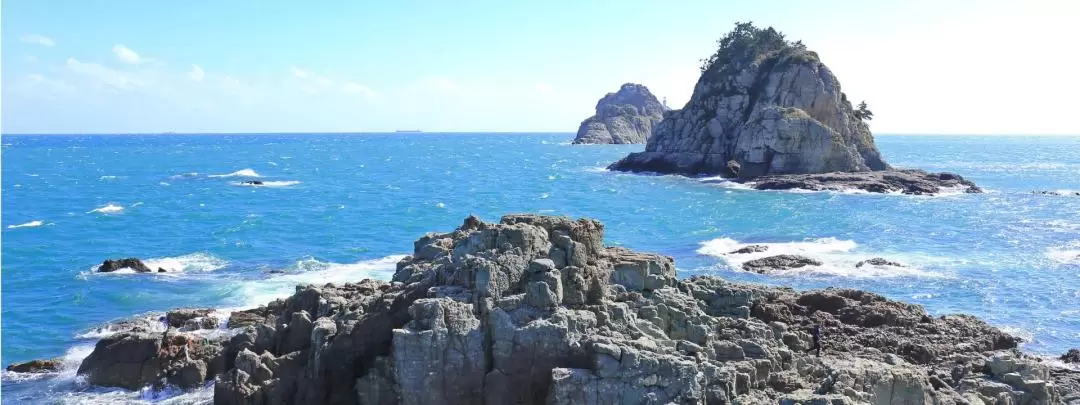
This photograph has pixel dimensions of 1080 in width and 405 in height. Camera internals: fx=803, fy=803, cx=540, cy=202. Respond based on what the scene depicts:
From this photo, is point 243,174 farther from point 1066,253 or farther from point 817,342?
point 817,342

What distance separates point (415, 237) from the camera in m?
49.9

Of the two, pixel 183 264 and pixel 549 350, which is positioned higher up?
pixel 549 350

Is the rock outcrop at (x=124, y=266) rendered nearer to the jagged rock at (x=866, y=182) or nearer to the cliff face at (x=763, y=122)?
the jagged rock at (x=866, y=182)

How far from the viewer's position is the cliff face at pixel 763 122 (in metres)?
82.4

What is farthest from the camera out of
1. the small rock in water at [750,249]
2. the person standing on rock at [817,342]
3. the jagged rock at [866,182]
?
the jagged rock at [866,182]

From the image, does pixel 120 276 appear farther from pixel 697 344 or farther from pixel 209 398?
pixel 697 344

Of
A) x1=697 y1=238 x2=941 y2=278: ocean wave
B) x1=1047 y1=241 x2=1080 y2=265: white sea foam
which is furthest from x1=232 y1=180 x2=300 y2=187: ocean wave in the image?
x1=1047 y1=241 x2=1080 y2=265: white sea foam

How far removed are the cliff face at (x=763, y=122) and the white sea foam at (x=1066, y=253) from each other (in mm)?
36305

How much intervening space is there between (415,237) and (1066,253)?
36876mm

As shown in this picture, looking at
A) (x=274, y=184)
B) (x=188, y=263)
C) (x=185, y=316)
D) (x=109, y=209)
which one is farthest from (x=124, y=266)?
(x=274, y=184)

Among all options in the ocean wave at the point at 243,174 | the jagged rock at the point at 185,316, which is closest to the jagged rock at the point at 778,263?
the jagged rock at the point at 185,316

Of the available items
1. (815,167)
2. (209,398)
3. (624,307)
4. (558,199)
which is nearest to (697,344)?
(624,307)

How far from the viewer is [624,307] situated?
1652 cm

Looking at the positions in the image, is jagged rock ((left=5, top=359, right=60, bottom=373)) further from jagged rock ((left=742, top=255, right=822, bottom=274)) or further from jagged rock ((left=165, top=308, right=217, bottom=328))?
jagged rock ((left=742, top=255, right=822, bottom=274))
